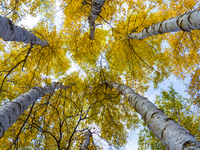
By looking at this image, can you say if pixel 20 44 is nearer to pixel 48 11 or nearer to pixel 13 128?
pixel 48 11

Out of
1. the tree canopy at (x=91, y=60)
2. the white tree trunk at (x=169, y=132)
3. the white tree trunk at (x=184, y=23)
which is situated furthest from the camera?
the tree canopy at (x=91, y=60)

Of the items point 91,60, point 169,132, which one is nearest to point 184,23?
point 169,132

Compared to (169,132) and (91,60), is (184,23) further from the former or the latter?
(91,60)

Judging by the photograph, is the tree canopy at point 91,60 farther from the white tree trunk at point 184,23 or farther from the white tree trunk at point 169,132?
the white tree trunk at point 169,132

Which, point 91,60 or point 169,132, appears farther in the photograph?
point 91,60

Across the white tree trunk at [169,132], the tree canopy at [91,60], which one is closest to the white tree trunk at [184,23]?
the tree canopy at [91,60]

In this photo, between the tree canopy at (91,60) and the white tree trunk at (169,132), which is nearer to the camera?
the white tree trunk at (169,132)

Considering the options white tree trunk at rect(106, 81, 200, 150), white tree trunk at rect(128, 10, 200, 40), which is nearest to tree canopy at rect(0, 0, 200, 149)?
white tree trunk at rect(128, 10, 200, 40)

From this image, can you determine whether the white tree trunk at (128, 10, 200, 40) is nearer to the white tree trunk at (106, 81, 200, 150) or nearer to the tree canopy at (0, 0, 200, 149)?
the tree canopy at (0, 0, 200, 149)

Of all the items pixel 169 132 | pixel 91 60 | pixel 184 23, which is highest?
pixel 91 60

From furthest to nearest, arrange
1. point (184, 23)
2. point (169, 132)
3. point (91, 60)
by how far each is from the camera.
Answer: point (91, 60) < point (184, 23) < point (169, 132)

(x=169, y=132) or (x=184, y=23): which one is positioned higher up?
(x=184, y=23)

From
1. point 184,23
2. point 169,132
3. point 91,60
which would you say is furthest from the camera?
point 91,60

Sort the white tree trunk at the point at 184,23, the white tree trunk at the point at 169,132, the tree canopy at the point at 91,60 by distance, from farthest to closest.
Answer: the tree canopy at the point at 91,60
the white tree trunk at the point at 184,23
the white tree trunk at the point at 169,132
